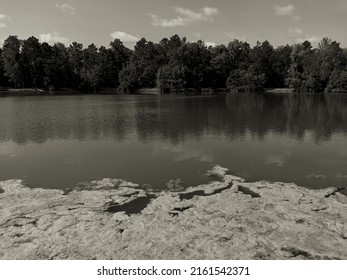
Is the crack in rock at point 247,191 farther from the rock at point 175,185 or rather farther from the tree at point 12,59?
the tree at point 12,59

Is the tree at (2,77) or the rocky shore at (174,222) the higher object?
the tree at (2,77)

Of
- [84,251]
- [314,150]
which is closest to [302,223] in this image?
[84,251]

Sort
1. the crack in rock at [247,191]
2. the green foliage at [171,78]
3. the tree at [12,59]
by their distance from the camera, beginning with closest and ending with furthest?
the crack in rock at [247,191], the tree at [12,59], the green foliage at [171,78]

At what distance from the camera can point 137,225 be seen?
1320cm

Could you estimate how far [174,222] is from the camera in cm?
1345

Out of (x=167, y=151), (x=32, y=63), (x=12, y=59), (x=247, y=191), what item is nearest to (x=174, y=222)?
(x=247, y=191)

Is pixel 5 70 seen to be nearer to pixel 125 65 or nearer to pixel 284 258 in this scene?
pixel 125 65

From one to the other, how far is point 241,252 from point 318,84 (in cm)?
14086

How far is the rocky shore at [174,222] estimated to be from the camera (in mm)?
11344

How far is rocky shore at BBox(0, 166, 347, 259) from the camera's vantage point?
1134cm

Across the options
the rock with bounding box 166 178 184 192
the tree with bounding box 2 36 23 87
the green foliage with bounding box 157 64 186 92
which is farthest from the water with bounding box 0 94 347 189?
the tree with bounding box 2 36 23 87

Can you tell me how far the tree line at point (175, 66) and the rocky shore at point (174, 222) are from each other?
123 meters

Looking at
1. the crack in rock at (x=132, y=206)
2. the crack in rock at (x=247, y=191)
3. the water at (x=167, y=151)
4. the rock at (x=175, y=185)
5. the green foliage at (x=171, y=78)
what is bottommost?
the crack in rock at (x=132, y=206)

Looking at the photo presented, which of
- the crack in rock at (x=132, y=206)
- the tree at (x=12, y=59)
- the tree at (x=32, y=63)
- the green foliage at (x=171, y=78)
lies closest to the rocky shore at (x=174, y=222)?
the crack in rock at (x=132, y=206)
